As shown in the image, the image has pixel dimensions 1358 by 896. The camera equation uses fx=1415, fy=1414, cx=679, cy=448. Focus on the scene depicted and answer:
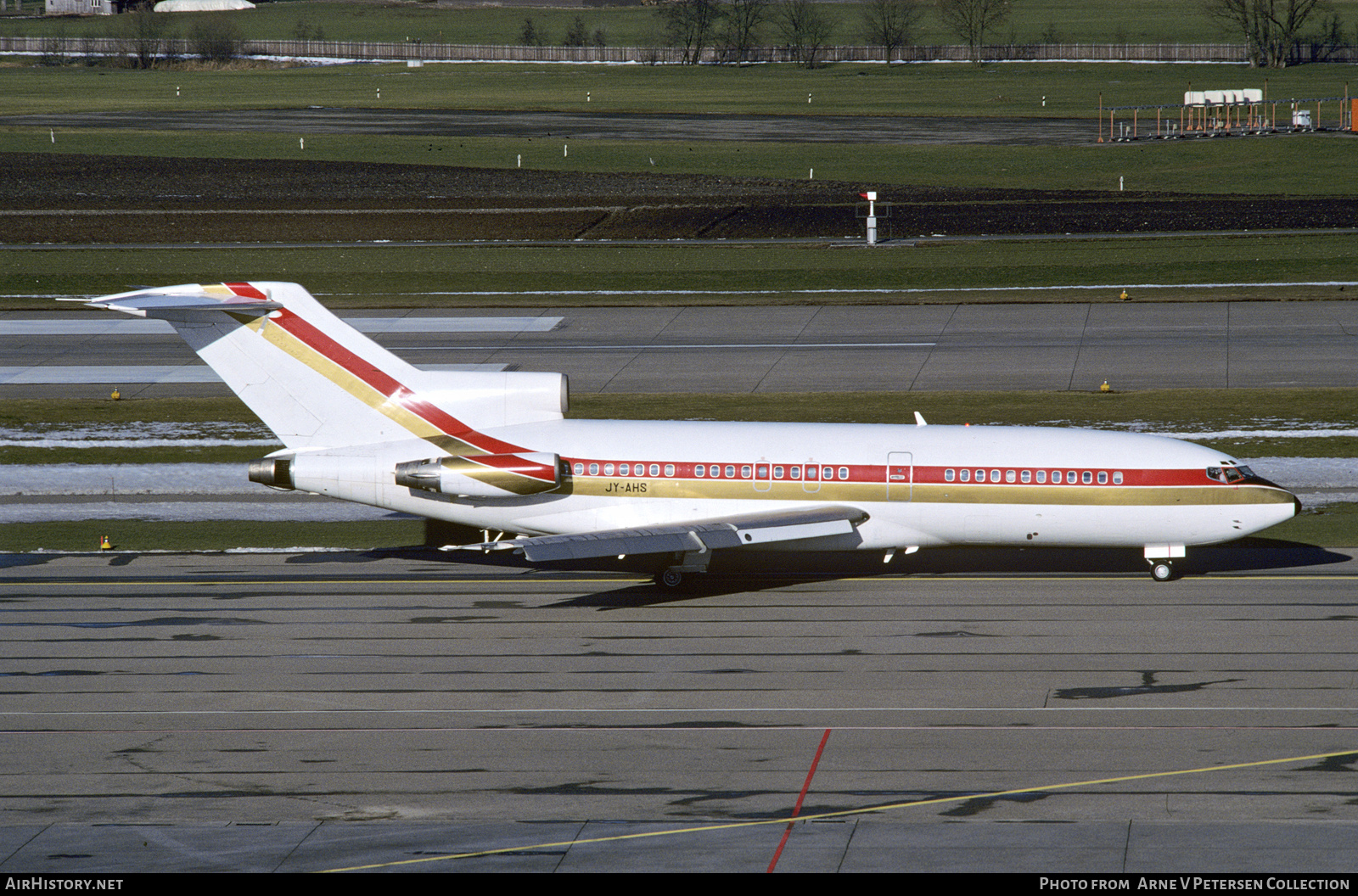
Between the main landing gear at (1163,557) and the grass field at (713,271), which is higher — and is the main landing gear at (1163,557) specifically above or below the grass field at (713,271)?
below

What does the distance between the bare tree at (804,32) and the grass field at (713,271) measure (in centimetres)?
10535

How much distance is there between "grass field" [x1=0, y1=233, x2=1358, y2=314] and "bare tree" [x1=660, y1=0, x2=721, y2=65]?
372ft

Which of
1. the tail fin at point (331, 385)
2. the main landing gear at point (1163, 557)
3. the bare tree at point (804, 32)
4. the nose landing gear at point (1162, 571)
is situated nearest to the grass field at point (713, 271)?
the nose landing gear at point (1162, 571)

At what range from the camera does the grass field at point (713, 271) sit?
6131 cm

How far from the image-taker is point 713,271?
67.0 metres

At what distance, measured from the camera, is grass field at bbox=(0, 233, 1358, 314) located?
61312mm

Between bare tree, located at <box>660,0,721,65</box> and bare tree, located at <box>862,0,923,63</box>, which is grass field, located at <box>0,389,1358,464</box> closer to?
bare tree, located at <box>862,0,923,63</box>

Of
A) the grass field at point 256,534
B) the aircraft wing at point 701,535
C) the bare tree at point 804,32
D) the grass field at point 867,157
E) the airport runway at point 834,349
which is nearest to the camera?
the aircraft wing at point 701,535

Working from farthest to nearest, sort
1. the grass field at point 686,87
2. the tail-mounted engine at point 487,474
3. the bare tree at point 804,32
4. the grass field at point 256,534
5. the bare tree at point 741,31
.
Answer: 1. the bare tree at point 741,31
2. the bare tree at point 804,32
3. the grass field at point 686,87
4. the grass field at point 256,534
5. the tail-mounted engine at point 487,474

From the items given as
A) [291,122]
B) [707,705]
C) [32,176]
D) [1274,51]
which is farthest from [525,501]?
[1274,51]

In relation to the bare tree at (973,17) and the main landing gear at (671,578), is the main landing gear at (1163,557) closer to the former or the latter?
the main landing gear at (671,578)

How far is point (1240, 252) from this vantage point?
6619 centimetres

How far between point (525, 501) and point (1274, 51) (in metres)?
146

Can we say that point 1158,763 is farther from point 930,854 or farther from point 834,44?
point 834,44
